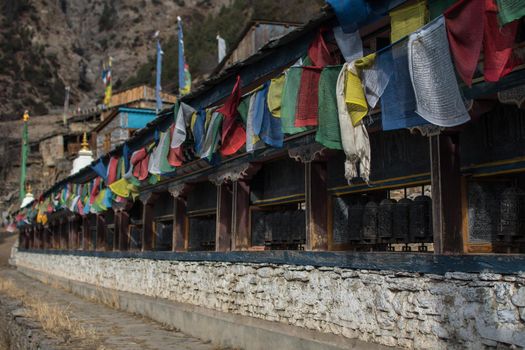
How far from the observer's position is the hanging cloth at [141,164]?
530 inches

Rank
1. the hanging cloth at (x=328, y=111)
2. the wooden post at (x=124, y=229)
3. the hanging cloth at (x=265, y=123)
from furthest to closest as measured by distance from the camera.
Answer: the wooden post at (x=124, y=229)
the hanging cloth at (x=265, y=123)
the hanging cloth at (x=328, y=111)

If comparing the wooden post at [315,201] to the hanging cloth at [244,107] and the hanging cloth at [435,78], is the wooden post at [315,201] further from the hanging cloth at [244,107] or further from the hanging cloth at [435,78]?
the hanging cloth at [435,78]

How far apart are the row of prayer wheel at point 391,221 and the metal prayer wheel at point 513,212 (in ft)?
3.70

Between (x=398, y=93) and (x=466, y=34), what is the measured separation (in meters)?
1.04

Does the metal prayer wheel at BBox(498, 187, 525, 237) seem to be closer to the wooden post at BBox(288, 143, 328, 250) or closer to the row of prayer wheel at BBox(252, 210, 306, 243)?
the wooden post at BBox(288, 143, 328, 250)

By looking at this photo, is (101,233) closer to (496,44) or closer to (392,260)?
(392,260)

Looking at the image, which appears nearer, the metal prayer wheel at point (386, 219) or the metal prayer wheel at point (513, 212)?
the metal prayer wheel at point (513, 212)

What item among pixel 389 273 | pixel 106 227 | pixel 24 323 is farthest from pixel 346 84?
pixel 106 227

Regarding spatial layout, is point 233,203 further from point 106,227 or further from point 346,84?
point 106,227

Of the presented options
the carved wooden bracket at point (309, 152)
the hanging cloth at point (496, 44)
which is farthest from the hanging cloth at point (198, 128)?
the hanging cloth at point (496, 44)

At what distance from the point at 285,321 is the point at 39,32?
10915 cm

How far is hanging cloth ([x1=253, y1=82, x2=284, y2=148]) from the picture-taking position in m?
8.17

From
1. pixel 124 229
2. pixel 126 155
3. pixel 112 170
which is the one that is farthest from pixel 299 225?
pixel 124 229

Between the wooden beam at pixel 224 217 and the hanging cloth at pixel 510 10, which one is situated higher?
the hanging cloth at pixel 510 10
